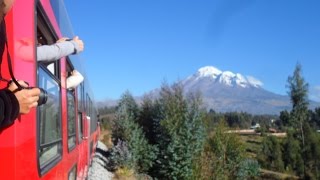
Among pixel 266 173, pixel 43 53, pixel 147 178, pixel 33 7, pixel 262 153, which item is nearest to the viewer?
pixel 33 7

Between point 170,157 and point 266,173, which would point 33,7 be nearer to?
point 170,157

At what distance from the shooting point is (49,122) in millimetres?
4199

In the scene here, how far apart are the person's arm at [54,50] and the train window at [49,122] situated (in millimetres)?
119

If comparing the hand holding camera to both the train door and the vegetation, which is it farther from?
the vegetation

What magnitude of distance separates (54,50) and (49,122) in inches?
31.9

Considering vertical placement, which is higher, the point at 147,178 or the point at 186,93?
the point at 186,93

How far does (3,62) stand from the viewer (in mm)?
2768

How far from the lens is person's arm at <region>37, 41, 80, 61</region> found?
138 inches

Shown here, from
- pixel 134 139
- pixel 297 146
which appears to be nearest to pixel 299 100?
pixel 297 146

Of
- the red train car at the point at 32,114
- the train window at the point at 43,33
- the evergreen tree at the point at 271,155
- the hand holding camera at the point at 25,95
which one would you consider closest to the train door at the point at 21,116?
the red train car at the point at 32,114

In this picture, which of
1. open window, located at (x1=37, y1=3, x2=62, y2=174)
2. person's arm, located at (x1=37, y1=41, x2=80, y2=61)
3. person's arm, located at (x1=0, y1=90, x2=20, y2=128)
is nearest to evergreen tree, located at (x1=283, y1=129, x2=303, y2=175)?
open window, located at (x1=37, y1=3, x2=62, y2=174)

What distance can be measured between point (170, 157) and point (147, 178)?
173 centimetres

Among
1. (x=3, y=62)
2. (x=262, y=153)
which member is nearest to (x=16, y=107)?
(x=3, y=62)

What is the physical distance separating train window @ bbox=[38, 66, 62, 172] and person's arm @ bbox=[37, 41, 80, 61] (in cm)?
12
